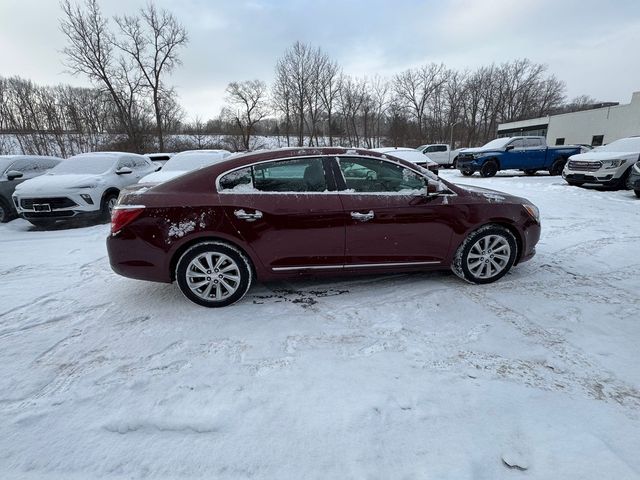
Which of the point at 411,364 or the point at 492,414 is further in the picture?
the point at 411,364

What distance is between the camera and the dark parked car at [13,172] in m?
7.75

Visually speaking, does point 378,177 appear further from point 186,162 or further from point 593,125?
point 593,125

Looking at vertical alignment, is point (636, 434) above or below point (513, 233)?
below

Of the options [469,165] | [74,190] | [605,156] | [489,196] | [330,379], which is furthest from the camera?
[469,165]

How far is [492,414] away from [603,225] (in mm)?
6092

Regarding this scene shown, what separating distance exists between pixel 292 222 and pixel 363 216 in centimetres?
72

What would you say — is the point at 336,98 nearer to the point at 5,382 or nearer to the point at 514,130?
the point at 514,130

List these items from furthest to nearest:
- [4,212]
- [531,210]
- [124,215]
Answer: [4,212] < [531,210] < [124,215]

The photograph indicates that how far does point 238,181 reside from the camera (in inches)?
133

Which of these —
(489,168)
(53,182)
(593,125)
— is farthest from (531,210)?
(593,125)

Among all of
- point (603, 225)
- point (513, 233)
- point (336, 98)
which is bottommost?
point (603, 225)

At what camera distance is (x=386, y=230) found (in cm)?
349

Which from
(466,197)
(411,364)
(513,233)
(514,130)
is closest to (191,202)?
(411,364)

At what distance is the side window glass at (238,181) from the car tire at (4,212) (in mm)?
7597
